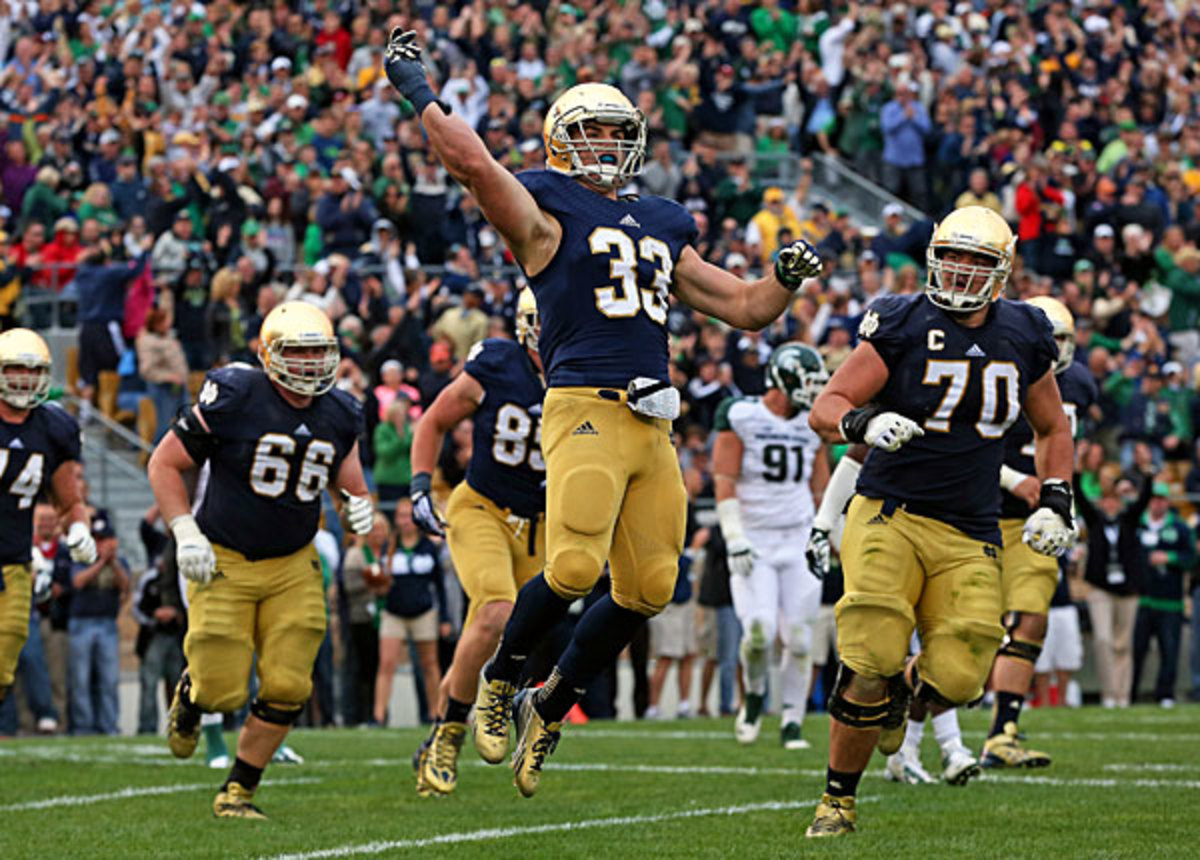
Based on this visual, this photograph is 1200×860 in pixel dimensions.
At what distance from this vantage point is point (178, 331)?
1677 centimetres

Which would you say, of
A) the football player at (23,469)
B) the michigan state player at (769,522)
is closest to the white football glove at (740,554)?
Answer: the michigan state player at (769,522)

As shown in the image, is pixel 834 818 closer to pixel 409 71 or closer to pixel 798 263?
pixel 798 263

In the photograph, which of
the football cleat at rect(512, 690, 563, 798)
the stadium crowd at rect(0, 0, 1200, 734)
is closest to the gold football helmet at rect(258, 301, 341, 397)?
the football cleat at rect(512, 690, 563, 798)

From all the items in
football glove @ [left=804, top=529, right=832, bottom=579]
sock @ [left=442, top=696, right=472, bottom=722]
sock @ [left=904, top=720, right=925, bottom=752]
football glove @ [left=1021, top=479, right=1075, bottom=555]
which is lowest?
sock @ [left=904, top=720, right=925, bottom=752]

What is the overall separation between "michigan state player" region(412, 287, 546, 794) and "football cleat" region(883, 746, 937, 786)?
1729 millimetres

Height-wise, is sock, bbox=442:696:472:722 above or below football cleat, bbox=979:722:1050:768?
above

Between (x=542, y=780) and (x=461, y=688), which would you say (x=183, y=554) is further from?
(x=542, y=780)

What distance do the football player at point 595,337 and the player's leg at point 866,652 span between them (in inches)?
28.4

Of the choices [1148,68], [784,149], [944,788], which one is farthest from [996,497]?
[1148,68]

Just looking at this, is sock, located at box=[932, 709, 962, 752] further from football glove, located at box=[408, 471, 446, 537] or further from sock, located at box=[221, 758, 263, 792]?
sock, located at box=[221, 758, 263, 792]

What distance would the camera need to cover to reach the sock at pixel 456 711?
28.7 feet

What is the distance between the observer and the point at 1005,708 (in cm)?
952

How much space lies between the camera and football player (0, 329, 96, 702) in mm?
9188

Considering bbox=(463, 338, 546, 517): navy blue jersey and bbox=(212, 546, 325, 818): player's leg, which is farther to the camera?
bbox=(463, 338, 546, 517): navy blue jersey
